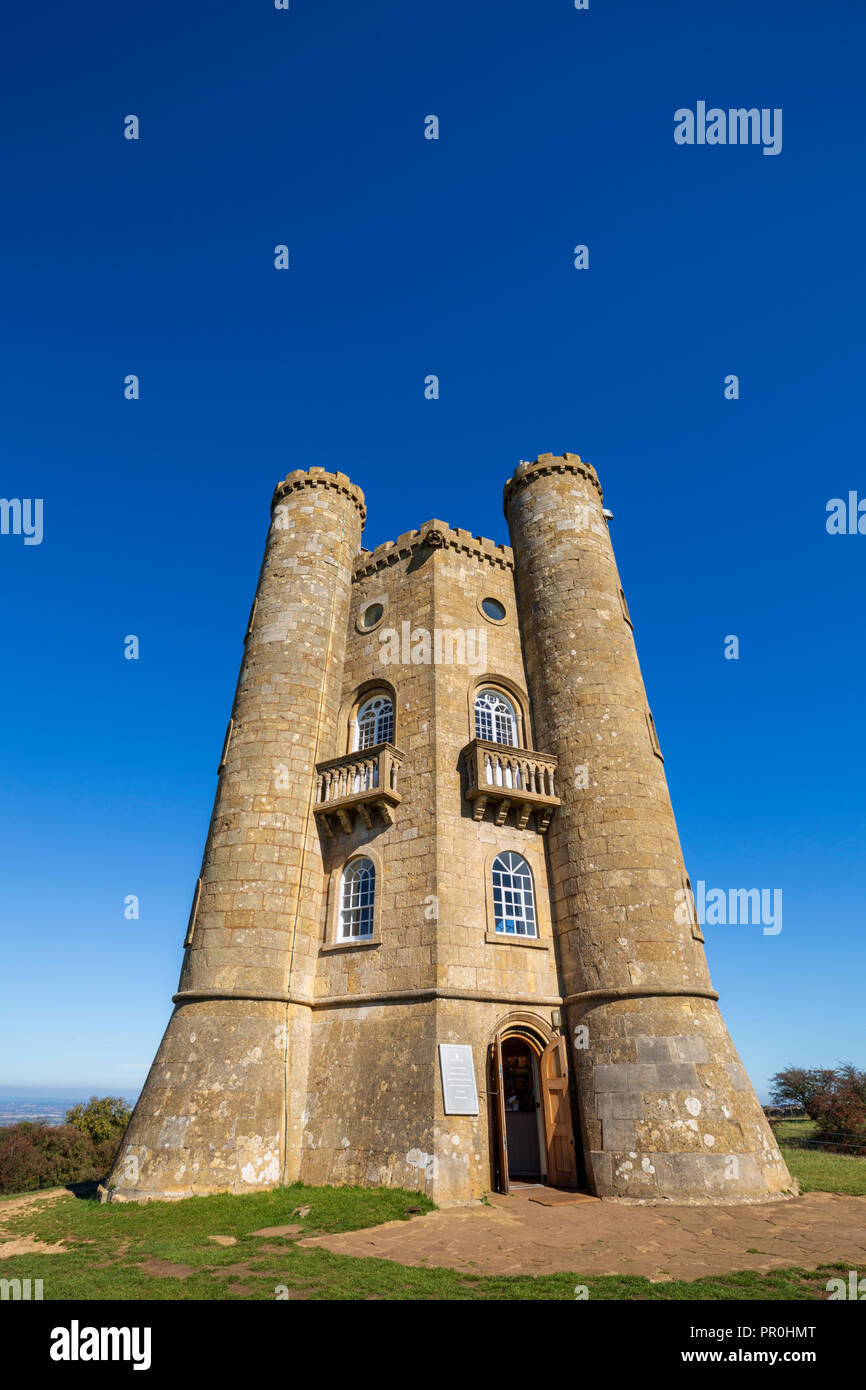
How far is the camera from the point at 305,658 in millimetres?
21547

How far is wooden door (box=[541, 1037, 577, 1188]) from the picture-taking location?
49.5 ft

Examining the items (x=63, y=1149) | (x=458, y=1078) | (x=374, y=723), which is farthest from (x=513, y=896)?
(x=63, y=1149)

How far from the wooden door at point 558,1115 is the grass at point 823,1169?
4.95m

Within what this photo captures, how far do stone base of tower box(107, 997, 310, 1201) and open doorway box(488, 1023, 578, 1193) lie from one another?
15.1 ft

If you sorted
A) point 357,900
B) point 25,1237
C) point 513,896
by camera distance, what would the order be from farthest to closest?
point 357,900 → point 513,896 → point 25,1237

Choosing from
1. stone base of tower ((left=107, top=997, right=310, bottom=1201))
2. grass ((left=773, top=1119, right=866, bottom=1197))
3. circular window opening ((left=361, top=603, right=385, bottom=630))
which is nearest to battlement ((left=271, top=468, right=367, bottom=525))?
circular window opening ((left=361, top=603, right=385, bottom=630))

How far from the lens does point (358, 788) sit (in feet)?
Answer: 62.2

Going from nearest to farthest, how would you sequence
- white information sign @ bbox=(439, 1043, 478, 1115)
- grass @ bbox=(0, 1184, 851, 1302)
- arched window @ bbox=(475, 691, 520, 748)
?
grass @ bbox=(0, 1184, 851, 1302) < white information sign @ bbox=(439, 1043, 478, 1115) < arched window @ bbox=(475, 691, 520, 748)

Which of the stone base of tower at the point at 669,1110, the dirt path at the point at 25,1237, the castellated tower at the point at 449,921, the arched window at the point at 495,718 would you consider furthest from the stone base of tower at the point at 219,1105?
the arched window at the point at 495,718

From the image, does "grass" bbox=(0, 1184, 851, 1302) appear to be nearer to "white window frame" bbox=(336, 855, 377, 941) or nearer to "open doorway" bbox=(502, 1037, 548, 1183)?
"open doorway" bbox=(502, 1037, 548, 1183)

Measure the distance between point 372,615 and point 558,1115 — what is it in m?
14.9

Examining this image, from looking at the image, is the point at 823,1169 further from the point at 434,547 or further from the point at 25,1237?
the point at 434,547
